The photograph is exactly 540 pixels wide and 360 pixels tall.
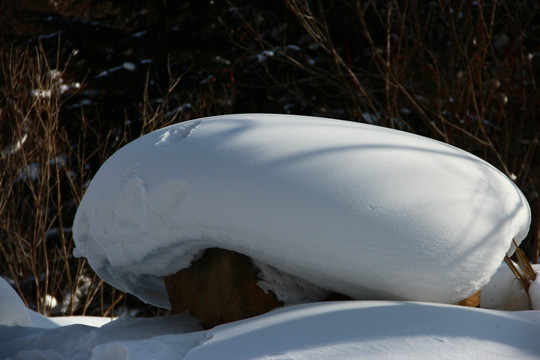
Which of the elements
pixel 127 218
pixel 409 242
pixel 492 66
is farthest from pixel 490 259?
pixel 492 66

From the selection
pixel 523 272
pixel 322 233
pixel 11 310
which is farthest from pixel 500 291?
pixel 11 310

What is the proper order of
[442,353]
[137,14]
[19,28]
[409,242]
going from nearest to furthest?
[442,353] < [409,242] < [19,28] < [137,14]

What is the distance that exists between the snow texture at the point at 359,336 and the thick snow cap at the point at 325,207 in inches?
4.8

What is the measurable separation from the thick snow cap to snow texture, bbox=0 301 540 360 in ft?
0.40

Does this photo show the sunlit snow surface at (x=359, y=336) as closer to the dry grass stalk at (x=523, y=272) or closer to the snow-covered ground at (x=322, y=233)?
the snow-covered ground at (x=322, y=233)

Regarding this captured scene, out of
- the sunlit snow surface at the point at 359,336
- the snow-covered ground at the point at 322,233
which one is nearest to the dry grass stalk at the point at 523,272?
the snow-covered ground at the point at 322,233

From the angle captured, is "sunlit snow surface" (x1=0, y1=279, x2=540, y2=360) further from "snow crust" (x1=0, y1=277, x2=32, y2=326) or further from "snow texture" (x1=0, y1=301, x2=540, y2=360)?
"snow crust" (x1=0, y1=277, x2=32, y2=326)

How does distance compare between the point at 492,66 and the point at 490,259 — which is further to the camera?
the point at 492,66

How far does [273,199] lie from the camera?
180cm

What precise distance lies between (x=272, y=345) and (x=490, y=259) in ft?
2.51

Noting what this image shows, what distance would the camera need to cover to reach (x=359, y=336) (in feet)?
5.21

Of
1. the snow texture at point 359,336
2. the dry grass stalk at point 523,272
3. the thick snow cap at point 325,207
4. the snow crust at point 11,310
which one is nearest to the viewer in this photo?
the snow texture at point 359,336

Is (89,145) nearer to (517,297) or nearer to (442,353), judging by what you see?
(517,297)

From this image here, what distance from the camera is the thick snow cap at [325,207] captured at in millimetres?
1779
